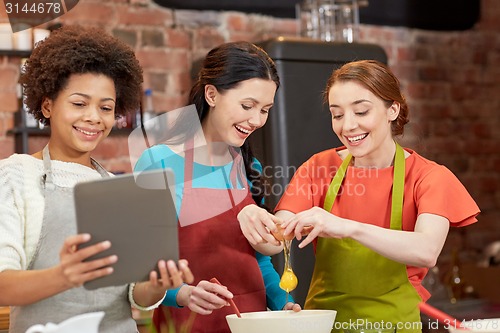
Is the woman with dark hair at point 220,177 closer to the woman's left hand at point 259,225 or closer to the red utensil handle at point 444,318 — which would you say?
the woman's left hand at point 259,225

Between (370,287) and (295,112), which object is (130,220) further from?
(295,112)

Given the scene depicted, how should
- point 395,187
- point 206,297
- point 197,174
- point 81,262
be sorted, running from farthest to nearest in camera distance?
point 197,174 → point 395,187 → point 206,297 → point 81,262

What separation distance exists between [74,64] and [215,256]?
0.54m

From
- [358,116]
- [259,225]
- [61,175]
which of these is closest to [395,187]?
[358,116]

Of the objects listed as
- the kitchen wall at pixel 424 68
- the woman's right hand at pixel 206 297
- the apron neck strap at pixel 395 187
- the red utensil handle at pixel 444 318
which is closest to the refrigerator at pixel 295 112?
the kitchen wall at pixel 424 68

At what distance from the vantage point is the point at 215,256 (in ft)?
5.89

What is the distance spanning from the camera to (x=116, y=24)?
10.4 feet

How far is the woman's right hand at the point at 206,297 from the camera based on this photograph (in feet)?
5.26

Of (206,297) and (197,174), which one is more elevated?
(197,174)

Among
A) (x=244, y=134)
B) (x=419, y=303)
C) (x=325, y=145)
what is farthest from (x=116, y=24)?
(x=419, y=303)

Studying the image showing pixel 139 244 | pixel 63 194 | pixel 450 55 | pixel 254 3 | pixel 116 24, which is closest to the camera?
pixel 139 244

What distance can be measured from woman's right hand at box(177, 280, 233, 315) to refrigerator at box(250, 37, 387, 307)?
3.93ft

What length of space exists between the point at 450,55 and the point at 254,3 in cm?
108

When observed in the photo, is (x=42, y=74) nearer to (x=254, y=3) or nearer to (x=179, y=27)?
(x=179, y=27)
